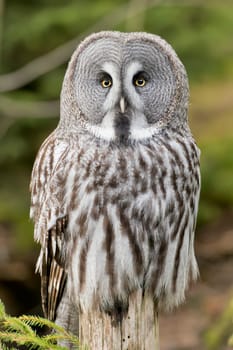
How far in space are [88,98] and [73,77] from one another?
0.40 ft

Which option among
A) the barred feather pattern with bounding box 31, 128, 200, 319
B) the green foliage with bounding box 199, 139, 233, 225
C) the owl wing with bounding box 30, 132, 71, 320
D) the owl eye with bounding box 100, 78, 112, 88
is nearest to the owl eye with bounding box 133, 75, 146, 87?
the owl eye with bounding box 100, 78, 112, 88

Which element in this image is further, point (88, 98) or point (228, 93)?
point (228, 93)

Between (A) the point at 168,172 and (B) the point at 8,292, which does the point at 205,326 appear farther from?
(A) the point at 168,172

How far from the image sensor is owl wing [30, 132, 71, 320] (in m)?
4.09

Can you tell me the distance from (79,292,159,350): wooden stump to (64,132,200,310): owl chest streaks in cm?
14

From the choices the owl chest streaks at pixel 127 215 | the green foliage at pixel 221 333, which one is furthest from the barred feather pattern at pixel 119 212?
the green foliage at pixel 221 333

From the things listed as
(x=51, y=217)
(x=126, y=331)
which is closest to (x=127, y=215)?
(x=51, y=217)

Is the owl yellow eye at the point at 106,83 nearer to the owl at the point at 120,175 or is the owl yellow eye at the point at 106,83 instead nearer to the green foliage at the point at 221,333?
the owl at the point at 120,175

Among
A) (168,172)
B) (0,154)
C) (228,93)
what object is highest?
(228,93)

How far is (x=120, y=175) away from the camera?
13.0ft

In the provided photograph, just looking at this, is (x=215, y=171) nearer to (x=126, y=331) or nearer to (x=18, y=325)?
(x=126, y=331)

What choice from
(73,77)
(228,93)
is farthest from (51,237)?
(228,93)

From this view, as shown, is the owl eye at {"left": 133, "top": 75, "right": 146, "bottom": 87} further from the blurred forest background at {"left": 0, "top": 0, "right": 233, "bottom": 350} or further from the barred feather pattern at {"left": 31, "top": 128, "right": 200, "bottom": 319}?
the blurred forest background at {"left": 0, "top": 0, "right": 233, "bottom": 350}

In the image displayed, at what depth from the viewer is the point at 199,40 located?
28.2ft
